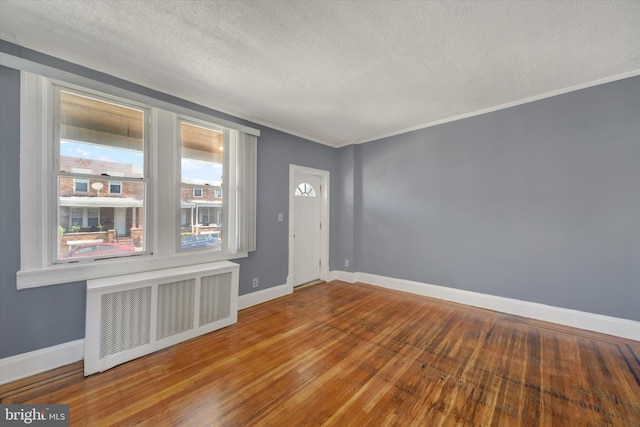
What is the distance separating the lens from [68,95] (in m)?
2.27

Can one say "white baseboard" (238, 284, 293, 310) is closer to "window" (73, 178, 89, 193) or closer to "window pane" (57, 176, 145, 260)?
"window pane" (57, 176, 145, 260)

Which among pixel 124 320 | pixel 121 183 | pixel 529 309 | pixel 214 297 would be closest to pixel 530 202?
pixel 529 309

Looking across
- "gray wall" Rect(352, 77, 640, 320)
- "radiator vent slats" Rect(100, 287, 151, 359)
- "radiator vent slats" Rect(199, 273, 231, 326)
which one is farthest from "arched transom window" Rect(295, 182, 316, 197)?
"radiator vent slats" Rect(100, 287, 151, 359)

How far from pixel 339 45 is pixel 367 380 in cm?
283

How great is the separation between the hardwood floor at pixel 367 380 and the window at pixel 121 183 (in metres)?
1.00

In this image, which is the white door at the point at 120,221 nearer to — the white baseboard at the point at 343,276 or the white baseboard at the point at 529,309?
the white baseboard at the point at 343,276

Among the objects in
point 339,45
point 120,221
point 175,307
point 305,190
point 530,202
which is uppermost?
point 339,45

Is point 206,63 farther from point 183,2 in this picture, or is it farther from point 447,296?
point 447,296

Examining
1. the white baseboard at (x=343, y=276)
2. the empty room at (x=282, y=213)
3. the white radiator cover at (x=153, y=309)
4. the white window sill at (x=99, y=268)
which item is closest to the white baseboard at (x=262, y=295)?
the empty room at (x=282, y=213)

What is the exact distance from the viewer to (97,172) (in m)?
2.40

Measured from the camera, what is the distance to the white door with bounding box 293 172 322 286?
442 cm

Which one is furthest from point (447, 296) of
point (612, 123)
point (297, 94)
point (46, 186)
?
point (46, 186)

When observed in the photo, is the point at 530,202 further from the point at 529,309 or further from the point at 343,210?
the point at 343,210

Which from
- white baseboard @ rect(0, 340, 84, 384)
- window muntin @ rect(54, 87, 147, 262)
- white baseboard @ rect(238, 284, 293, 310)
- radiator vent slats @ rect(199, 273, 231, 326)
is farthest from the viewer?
white baseboard @ rect(238, 284, 293, 310)
